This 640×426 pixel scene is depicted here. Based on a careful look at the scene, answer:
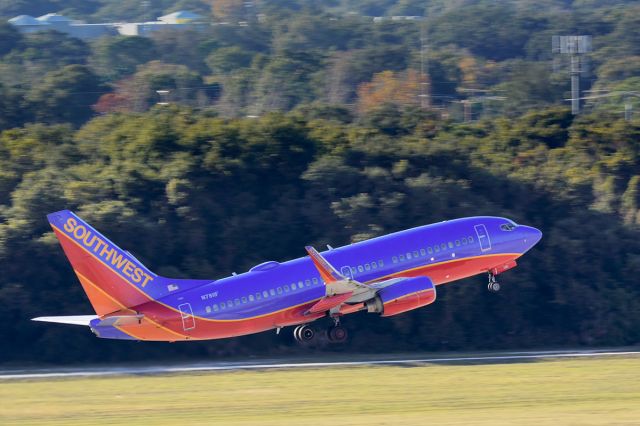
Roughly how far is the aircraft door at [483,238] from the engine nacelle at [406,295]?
3.94 metres

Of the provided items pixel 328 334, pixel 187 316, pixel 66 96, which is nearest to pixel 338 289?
pixel 328 334

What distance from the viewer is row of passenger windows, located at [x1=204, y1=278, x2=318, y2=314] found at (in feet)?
167

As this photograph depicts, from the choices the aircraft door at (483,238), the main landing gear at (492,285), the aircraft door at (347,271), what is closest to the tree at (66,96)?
the main landing gear at (492,285)

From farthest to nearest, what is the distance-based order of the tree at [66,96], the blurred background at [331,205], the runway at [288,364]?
the tree at [66,96], the blurred background at [331,205], the runway at [288,364]

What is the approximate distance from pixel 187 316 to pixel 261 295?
11.7 feet

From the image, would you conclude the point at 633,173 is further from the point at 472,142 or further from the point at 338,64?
the point at 338,64

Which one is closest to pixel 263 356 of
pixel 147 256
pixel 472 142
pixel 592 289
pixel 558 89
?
pixel 147 256

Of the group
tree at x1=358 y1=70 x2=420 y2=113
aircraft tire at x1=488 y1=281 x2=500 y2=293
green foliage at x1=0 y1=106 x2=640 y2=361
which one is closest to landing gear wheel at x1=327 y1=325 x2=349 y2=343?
green foliage at x1=0 y1=106 x2=640 y2=361

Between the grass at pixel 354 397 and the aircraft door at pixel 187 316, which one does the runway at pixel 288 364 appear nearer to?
the grass at pixel 354 397

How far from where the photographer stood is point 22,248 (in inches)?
2392

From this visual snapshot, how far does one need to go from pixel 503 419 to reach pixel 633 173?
A: 39881 mm

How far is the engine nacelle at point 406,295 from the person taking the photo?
53.1m

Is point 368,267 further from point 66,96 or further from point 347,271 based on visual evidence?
point 66,96

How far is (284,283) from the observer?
52.3m
